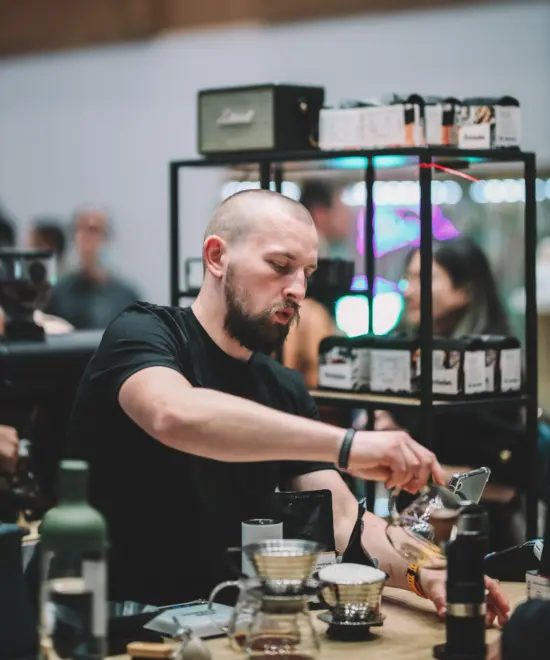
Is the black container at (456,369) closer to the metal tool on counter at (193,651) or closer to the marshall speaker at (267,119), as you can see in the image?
the marshall speaker at (267,119)

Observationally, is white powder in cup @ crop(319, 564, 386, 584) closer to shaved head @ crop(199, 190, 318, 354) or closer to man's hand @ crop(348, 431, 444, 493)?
man's hand @ crop(348, 431, 444, 493)

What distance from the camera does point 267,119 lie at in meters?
3.52

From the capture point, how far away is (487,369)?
10.9ft

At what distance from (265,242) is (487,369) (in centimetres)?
101

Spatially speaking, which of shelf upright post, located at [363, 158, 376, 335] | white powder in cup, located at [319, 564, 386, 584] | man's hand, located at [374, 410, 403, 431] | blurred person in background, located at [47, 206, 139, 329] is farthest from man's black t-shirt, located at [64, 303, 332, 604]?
blurred person in background, located at [47, 206, 139, 329]

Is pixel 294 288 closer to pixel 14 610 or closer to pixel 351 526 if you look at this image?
pixel 351 526

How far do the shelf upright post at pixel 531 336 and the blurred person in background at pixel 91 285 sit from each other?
148 inches

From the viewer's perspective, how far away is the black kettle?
189 centimetres

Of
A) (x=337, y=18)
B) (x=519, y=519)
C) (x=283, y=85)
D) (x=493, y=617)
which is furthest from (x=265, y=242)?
(x=337, y=18)

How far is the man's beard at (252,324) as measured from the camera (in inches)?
101

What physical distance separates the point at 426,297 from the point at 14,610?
1568mm

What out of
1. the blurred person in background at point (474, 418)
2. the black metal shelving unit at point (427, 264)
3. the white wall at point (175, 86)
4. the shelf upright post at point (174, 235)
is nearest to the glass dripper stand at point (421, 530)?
the black metal shelving unit at point (427, 264)

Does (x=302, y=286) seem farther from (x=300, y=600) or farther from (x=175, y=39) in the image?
(x=175, y=39)

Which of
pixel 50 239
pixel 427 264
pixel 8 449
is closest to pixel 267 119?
pixel 427 264
